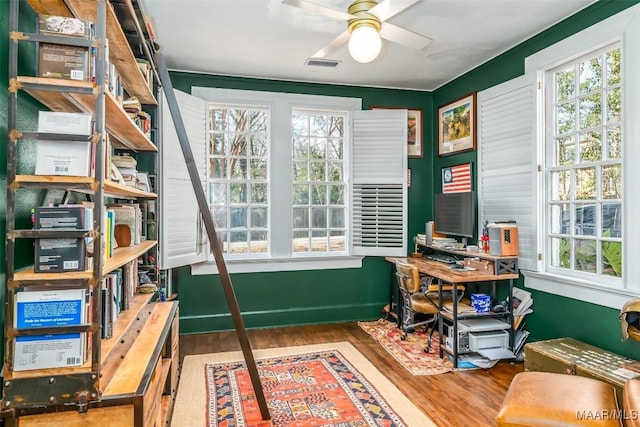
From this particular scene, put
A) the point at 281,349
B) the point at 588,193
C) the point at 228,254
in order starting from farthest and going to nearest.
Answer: the point at 228,254, the point at 281,349, the point at 588,193

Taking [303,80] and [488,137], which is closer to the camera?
[488,137]

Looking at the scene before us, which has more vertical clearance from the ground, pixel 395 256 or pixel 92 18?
pixel 92 18

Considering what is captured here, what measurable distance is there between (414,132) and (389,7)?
2.93 metres

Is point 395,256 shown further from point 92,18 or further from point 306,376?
point 92,18

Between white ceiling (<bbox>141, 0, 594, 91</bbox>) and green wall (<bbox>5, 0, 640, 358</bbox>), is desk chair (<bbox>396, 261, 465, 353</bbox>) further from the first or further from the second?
white ceiling (<bbox>141, 0, 594, 91</bbox>)

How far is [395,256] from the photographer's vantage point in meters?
4.57

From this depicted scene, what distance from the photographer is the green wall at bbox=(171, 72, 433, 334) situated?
4.23m

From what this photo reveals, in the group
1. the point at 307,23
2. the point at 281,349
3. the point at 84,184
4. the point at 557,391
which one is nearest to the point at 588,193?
the point at 557,391

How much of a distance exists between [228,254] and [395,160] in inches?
87.3

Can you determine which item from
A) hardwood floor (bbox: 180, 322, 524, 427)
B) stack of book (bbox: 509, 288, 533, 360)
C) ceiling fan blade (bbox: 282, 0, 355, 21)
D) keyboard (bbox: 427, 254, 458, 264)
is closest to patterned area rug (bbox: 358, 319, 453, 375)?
hardwood floor (bbox: 180, 322, 524, 427)

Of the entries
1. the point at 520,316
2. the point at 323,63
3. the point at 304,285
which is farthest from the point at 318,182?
→ the point at 520,316

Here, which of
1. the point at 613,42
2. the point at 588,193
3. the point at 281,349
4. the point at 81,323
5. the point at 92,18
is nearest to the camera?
the point at 81,323

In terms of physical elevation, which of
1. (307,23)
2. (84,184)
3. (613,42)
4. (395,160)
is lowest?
(84,184)

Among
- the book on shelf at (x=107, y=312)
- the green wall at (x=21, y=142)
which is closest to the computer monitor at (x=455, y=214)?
the book on shelf at (x=107, y=312)
